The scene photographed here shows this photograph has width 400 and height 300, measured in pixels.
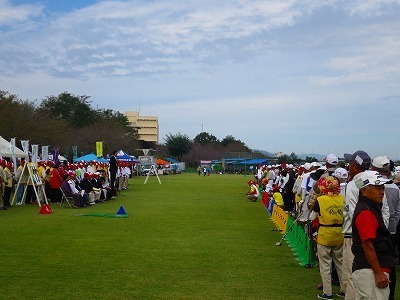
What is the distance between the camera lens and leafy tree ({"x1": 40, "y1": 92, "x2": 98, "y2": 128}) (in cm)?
7312

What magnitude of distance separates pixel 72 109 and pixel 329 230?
236 feet

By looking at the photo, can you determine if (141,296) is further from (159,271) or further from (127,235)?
(127,235)

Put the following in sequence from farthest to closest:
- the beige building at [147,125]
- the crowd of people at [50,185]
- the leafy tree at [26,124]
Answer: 1. the beige building at [147,125]
2. the leafy tree at [26,124]
3. the crowd of people at [50,185]

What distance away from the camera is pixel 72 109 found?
7612 centimetres

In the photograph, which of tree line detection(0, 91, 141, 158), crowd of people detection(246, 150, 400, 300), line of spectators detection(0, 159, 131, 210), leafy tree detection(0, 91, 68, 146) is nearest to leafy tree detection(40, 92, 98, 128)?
tree line detection(0, 91, 141, 158)

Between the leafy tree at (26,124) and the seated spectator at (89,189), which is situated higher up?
the leafy tree at (26,124)

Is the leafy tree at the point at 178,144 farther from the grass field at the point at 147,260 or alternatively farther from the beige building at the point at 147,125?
the grass field at the point at 147,260

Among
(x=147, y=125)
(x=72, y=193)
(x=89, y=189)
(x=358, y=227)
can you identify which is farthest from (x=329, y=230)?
(x=147, y=125)

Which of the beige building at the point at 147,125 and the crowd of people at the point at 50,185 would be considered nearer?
the crowd of people at the point at 50,185

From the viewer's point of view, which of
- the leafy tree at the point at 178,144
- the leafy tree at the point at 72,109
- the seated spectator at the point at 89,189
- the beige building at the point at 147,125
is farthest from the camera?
the beige building at the point at 147,125

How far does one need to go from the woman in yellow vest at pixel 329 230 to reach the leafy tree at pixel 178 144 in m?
103

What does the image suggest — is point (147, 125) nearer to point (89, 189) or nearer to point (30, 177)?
point (89, 189)

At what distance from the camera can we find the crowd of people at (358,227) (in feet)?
15.6

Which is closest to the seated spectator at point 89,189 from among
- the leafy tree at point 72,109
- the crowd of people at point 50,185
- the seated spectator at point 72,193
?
the crowd of people at point 50,185
